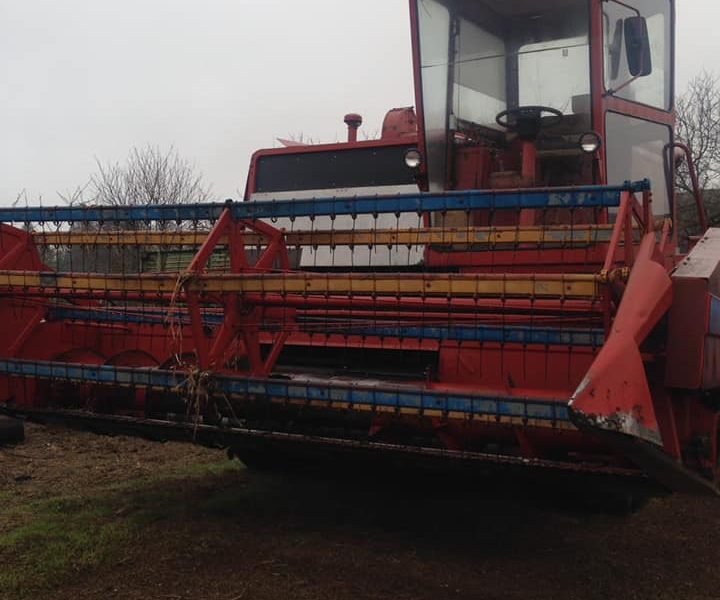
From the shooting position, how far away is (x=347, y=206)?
353 cm

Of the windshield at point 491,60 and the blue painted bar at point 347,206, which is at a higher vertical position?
the windshield at point 491,60

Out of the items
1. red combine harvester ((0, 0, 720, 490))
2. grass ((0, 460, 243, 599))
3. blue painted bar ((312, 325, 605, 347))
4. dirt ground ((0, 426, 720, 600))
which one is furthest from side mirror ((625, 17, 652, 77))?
grass ((0, 460, 243, 599))

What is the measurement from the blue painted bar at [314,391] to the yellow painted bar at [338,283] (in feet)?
1.33

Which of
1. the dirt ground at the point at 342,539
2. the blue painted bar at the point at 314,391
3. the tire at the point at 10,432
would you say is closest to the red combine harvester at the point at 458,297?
the blue painted bar at the point at 314,391

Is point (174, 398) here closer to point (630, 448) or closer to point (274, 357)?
point (274, 357)

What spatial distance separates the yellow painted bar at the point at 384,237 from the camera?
10.9ft

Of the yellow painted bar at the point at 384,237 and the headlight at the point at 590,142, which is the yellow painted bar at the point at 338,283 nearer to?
the yellow painted bar at the point at 384,237

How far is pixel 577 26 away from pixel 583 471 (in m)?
2.95

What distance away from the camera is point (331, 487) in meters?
5.05

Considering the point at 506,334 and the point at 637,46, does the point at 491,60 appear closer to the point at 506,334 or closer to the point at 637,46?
the point at 637,46

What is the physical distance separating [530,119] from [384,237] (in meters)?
1.66

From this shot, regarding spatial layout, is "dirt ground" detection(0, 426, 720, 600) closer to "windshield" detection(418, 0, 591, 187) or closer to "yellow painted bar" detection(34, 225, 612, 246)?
"yellow painted bar" detection(34, 225, 612, 246)

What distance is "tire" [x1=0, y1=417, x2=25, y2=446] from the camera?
21.1 ft

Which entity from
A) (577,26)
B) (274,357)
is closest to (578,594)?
(274,357)
